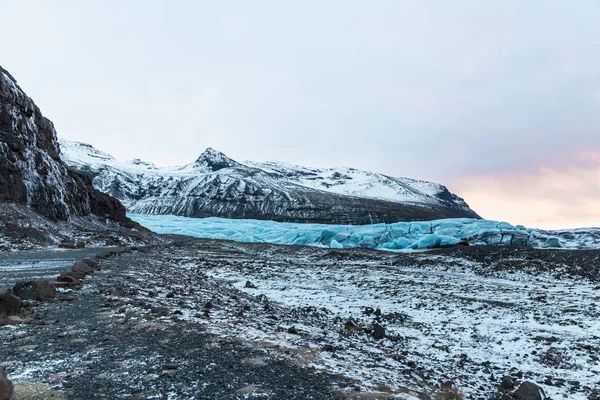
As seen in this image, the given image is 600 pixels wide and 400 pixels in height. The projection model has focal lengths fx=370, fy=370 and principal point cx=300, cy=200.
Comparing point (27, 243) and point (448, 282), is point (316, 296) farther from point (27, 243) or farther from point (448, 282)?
point (27, 243)

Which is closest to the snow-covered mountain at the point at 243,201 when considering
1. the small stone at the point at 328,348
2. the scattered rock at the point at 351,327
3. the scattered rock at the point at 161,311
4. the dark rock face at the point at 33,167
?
the dark rock face at the point at 33,167

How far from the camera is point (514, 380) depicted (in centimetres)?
744

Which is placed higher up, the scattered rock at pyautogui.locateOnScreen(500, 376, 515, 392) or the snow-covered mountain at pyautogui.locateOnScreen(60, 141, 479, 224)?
the snow-covered mountain at pyautogui.locateOnScreen(60, 141, 479, 224)

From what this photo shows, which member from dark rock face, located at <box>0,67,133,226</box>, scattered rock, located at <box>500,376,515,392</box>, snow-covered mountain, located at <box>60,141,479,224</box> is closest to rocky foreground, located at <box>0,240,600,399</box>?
scattered rock, located at <box>500,376,515,392</box>

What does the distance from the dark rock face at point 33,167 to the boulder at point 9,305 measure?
38.5 metres

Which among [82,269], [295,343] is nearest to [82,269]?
[82,269]

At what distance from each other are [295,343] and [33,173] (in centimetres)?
4902

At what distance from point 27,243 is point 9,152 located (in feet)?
54.7

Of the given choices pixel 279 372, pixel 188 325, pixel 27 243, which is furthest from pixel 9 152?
pixel 279 372

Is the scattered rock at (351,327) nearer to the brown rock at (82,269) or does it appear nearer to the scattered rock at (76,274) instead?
the scattered rock at (76,274)

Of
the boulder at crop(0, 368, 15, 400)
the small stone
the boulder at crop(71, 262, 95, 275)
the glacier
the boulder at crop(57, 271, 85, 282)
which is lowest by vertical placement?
the boulder at crop(71, 262, 95, 275)

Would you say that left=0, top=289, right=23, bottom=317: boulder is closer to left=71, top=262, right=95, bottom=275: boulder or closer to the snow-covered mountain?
left=71, top=262, right=95, bottom=275: boulder

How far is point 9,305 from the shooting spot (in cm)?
846

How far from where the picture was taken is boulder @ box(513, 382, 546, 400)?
633cm
